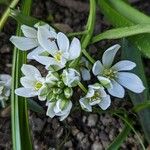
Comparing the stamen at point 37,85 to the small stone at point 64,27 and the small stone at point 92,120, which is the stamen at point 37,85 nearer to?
the small stone at point 92,120

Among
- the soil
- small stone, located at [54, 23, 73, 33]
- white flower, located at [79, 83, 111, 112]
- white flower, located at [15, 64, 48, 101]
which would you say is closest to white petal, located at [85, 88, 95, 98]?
white flower, located at [79, 83, 111, 112]

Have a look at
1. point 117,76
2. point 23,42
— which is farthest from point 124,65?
point 23,42

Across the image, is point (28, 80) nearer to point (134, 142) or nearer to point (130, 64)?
point (130, 64)

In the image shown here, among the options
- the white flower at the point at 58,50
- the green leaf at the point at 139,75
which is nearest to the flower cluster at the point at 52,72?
the white flower at the point at 58,50

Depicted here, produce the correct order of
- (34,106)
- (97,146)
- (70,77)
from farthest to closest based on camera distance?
(97,146)
(34,106)
(70,77)

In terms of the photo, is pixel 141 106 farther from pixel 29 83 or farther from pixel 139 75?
pixel 29 83

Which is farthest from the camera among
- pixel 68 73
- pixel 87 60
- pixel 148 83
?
pixel 148 83

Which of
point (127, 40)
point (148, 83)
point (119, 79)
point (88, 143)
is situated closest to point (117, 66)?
point (119, 79)
